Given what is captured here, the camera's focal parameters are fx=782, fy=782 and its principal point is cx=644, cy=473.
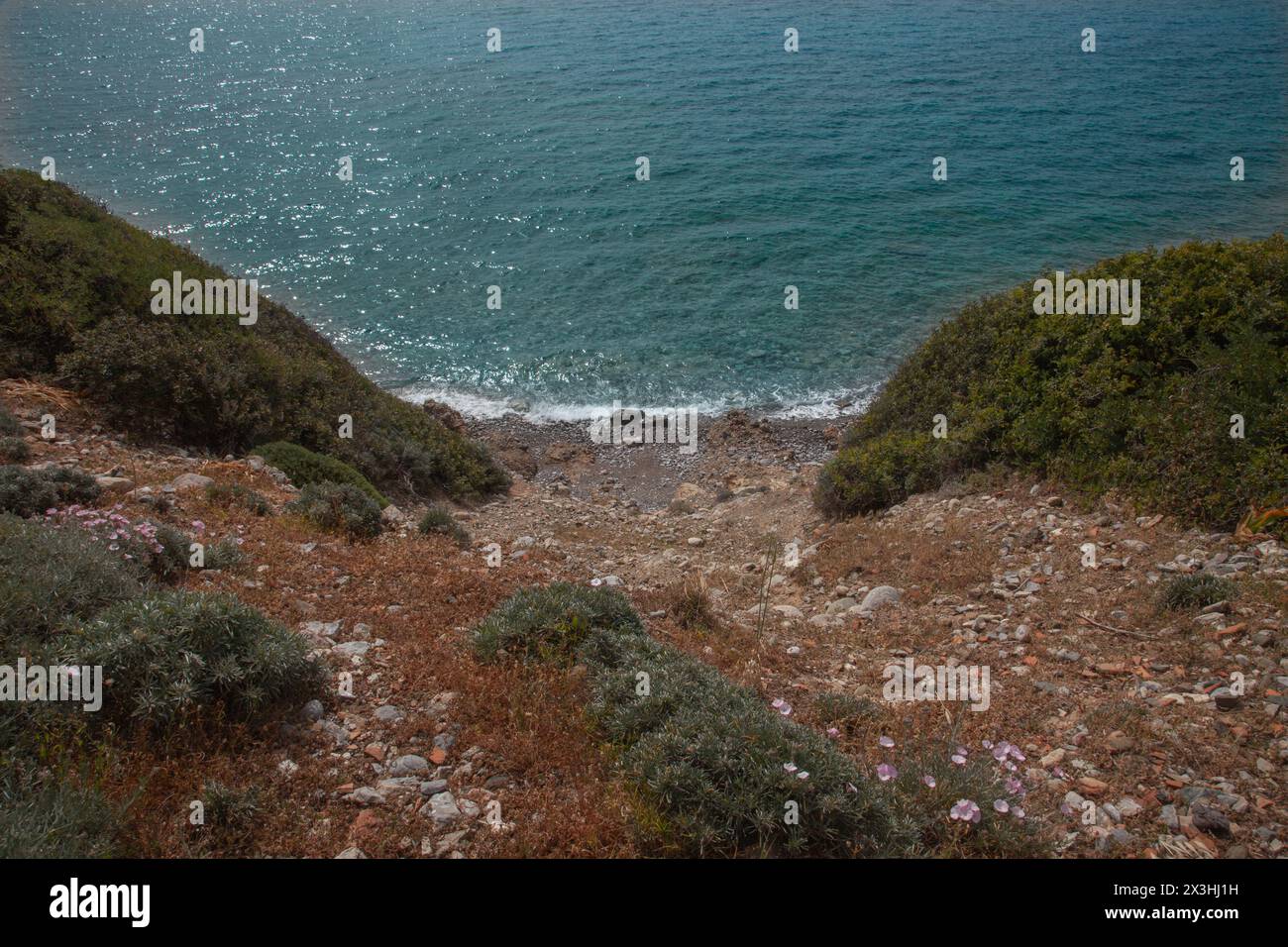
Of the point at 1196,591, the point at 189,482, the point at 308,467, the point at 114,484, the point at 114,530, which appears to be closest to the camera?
the point at 114,530

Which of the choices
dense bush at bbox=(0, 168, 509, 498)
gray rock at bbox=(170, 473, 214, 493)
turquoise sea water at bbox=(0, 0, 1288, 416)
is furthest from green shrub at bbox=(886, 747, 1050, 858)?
turquoise sea water at bbox=(0, 0, 1288, 416)

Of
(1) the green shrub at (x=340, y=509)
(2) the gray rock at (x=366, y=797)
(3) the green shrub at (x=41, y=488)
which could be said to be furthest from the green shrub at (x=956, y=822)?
(3) the green shrub at (x=41, y=488)

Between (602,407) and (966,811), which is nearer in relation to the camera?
(966,811)

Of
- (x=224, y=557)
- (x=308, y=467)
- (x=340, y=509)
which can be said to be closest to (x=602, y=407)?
(x=308, y=467)

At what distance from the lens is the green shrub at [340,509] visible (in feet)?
34.3

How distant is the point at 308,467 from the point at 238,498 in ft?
10.4

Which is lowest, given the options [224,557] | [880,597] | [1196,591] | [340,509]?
[880,597]

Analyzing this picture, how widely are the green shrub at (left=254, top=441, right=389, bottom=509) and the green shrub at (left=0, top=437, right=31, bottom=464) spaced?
3.49 meters

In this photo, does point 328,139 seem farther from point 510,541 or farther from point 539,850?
point 539,850

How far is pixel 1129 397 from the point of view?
446 inches

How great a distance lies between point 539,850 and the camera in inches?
192

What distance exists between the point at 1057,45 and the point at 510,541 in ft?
227

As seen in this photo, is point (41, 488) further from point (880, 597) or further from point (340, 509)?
point (880, 597)
